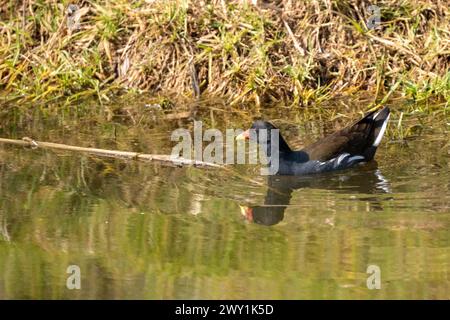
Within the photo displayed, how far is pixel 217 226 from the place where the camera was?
6.07m

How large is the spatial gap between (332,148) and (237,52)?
5.87 feet

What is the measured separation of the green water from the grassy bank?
112 cm

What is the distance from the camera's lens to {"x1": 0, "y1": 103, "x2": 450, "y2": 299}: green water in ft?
17.4

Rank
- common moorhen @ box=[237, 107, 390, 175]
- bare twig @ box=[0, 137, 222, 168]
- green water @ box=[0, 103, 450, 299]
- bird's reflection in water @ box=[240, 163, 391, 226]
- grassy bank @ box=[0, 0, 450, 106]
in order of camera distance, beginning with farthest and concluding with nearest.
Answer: grassy bank @ box=[0, 0, 450, 106], common moorhen @ box=[237, 107, 390, 175], bare twig @ box=[0, 137, 222, 168], bird's reflection in water @ box=[240, 163, 391, 226], green water @ box=[0, 103, 450, 299]

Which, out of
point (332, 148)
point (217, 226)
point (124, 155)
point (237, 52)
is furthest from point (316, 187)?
point (237, 52)

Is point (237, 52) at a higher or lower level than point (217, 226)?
higher

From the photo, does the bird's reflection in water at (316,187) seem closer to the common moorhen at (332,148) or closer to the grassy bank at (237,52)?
the common moorhen at (332,148)

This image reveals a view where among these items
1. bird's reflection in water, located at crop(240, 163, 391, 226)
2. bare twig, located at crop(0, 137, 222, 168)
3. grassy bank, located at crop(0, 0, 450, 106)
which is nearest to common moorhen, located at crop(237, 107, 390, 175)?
bird's reflection in water, located at crop(240, 163, 391, 226)

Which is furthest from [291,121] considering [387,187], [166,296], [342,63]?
[166,296]

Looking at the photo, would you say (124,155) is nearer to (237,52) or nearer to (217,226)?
(217,226)

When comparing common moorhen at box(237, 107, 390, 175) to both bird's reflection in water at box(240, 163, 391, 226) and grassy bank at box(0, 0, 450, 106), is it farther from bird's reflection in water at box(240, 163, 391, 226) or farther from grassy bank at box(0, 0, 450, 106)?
grassy bank at box(0, 0, 450, 106)

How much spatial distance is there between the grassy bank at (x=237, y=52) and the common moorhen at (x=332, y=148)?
113cm

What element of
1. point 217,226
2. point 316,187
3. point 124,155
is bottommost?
point 217,226
